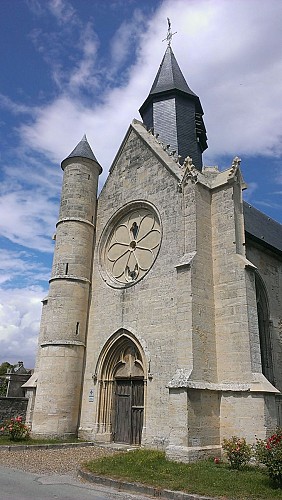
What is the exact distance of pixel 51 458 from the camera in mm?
9828

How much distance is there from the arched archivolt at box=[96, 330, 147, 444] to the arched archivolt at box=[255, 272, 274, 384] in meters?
4.00

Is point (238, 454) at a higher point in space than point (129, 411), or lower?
lower

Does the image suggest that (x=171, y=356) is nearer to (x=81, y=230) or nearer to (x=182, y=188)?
(x=182, y=188)

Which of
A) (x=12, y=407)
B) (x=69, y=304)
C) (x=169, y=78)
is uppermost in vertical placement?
(x=169, y=78)

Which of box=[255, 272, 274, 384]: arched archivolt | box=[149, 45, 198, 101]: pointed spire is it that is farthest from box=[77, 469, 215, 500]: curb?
box=[149, 45, 198, 101]: pointed spire

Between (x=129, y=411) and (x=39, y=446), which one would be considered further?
(x=129, y=411)

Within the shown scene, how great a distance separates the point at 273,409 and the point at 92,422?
623 centimetres

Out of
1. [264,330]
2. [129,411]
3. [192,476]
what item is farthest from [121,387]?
[192,476]

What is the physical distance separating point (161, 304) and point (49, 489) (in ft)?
21.1

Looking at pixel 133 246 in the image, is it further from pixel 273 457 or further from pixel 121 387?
pixel 273 457

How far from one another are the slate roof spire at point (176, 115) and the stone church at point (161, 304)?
68 mm

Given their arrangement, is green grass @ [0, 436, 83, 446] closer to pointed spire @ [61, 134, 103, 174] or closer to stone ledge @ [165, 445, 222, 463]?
stone ledge @ [165, 445, 222, 463]

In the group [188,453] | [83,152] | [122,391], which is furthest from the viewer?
[83,152]

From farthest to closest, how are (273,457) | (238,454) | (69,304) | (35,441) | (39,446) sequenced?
1. (69,304)
2. (35,441)
3. (39,446)
4. (238,454)
5. (273,457)
